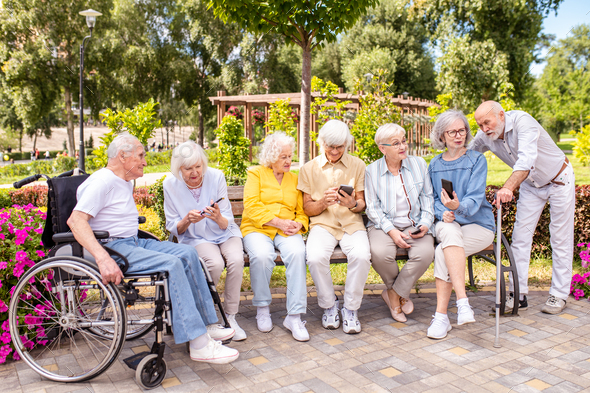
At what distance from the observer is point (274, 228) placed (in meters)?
3.77

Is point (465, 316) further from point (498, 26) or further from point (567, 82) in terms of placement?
point (567, 82)

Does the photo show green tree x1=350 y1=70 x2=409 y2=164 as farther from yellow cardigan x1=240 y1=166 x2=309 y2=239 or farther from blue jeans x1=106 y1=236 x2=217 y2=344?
blue jeans x1=106 y1=236 x2=217 y2=344

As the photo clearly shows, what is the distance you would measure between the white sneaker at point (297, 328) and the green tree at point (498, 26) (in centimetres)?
1887

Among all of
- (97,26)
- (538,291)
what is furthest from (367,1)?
(97,26)

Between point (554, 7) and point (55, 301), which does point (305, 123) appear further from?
point (554, 7)

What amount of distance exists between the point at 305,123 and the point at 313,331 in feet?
10.8

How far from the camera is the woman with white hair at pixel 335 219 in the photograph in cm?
353

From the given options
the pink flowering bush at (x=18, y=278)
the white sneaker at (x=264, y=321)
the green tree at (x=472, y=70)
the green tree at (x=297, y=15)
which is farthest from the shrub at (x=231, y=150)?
the green tree at (x=472, y=70)

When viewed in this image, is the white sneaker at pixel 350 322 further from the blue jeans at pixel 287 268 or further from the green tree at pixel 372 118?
the green tree at pixel 372 118

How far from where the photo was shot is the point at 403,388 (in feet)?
8.67

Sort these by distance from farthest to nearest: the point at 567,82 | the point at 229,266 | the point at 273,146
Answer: the point at 567,82 < the point at 273,146 < the point at 229,266

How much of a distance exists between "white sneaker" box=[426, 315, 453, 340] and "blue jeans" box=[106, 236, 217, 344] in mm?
1555

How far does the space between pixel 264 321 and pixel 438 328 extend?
1.27 metres

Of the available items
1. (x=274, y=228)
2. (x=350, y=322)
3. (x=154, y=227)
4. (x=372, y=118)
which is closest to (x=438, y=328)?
(x=350, y=322)
